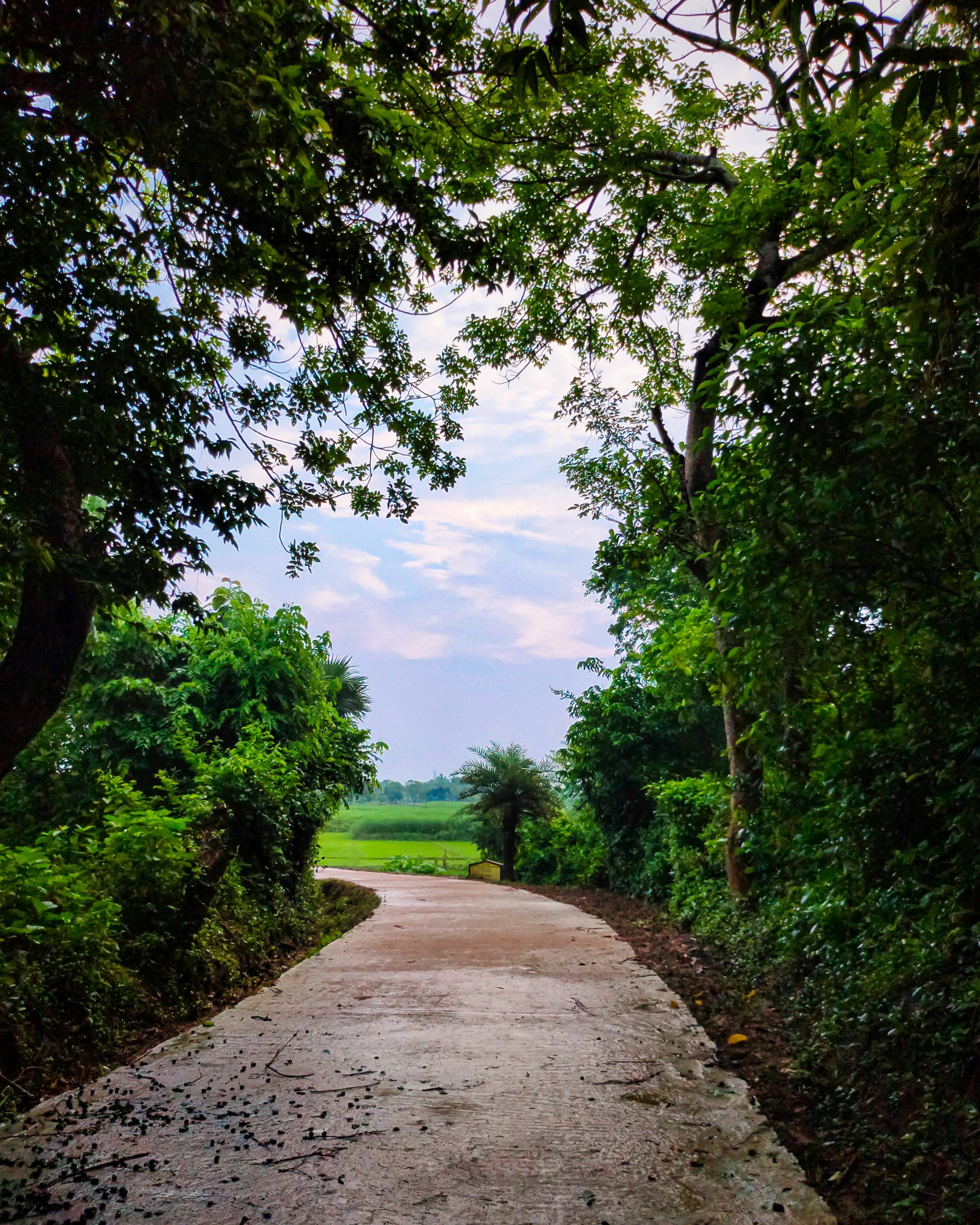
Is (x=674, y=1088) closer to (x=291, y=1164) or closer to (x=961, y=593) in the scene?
(x=291, y=1164)

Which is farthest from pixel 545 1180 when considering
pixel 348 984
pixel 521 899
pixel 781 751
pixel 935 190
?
pixel 521 899

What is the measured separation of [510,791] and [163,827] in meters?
21.1

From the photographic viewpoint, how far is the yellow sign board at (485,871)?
26094 mm

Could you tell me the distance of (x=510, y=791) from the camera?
2648 centimetres

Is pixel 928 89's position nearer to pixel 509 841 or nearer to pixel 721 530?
pixel 721 530

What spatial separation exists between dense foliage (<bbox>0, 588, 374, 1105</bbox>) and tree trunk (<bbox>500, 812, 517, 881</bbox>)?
13931mm

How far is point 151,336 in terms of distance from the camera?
480cm

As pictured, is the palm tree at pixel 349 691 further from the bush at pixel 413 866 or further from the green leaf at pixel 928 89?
the green leaf at pixel 928 89

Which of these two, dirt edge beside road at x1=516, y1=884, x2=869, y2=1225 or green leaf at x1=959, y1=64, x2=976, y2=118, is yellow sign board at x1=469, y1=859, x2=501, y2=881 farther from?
green leaf at x1=959, y1=64, x2=976, y2=118

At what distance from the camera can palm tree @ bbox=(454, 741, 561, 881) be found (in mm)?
26422

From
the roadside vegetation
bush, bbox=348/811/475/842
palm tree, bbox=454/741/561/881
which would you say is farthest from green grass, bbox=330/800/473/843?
the roadside vegetation

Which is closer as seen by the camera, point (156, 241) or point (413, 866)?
point (156, 241)

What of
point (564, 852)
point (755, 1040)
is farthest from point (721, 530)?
point (564, 852)

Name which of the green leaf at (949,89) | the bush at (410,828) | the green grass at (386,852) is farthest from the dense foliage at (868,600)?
the bush at (410,828)
